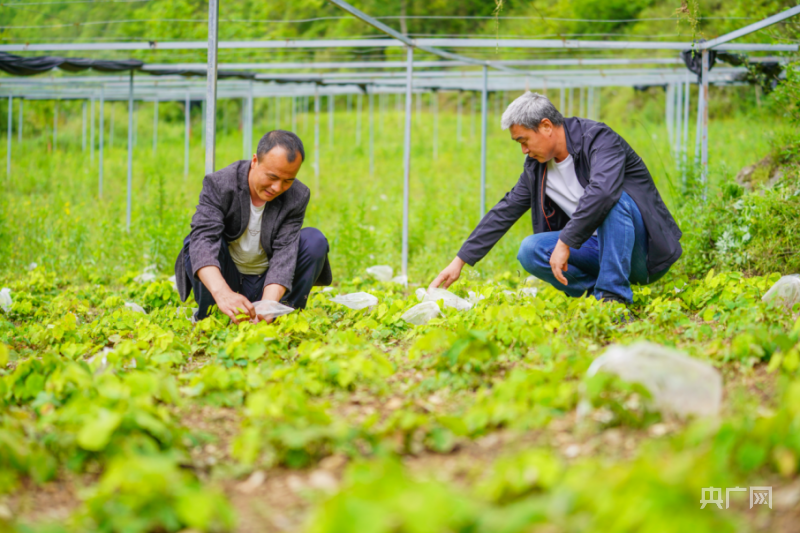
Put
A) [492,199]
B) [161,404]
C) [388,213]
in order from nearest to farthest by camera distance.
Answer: [161,404] → [388,213] → [492,199]

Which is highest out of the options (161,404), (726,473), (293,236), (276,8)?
(276,8)

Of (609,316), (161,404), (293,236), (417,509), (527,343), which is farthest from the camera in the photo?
(293,236)

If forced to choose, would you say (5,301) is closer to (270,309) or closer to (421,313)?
(270,309)

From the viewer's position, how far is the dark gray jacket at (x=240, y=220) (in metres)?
3.19

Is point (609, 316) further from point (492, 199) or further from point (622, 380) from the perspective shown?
point (492, 199)

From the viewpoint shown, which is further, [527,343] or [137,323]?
[137,323]

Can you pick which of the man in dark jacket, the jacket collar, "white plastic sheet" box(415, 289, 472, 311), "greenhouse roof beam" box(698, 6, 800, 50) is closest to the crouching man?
"white plastic sheet" box(415, 289, 472, 311)

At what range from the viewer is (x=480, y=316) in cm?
290

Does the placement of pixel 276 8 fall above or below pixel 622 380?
above

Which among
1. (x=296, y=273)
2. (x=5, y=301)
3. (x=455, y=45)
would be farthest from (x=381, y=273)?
(x=5, y=301)

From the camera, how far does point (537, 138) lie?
3.24 m

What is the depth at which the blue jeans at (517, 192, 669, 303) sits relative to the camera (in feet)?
10.7

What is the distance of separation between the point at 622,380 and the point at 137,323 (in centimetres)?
236

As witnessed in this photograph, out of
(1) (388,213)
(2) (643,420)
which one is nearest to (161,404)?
(2) (643,420)
